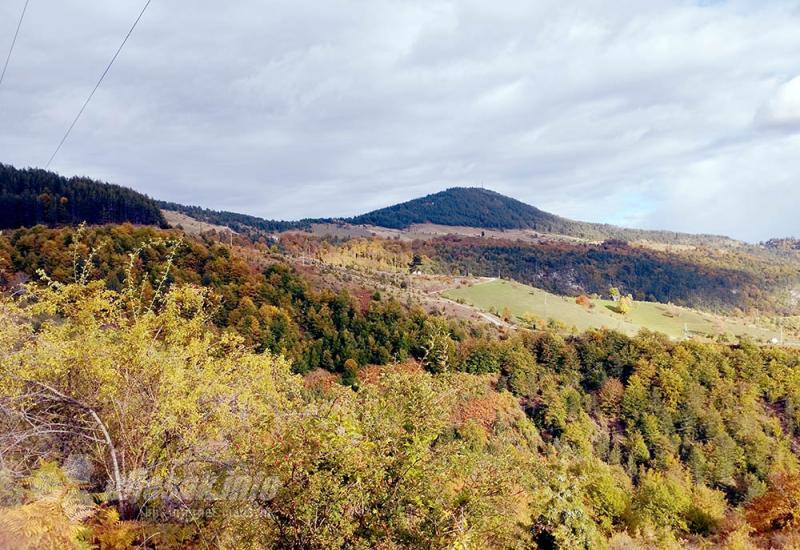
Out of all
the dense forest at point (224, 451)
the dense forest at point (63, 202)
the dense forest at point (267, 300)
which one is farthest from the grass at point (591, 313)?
the dense forest at point (224, 451)

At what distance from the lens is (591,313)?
11894 cm

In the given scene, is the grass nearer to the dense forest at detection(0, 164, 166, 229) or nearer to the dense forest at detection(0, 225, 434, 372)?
the dense forest at detection(0, 225, 434, 372)

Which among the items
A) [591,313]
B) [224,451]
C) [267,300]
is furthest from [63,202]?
[224,451]

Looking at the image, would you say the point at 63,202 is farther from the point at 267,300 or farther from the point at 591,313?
the point at 591,313

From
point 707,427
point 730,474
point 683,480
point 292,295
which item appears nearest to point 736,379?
point 707,427

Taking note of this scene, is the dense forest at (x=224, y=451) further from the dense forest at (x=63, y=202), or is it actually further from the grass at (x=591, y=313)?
the dense forest at (x=63, y=202)

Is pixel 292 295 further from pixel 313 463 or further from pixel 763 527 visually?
pixel 313 463

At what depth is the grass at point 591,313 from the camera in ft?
357

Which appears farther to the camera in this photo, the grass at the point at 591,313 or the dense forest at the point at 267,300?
the grass at the point at 591,313

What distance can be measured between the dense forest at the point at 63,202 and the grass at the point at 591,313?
259ft

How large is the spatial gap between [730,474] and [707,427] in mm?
8331

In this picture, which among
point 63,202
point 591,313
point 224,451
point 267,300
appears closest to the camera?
point 224,451

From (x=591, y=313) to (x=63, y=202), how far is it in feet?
401

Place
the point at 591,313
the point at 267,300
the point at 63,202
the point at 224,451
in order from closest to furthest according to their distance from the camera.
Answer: the point at 224,451 < the point at 267,300 < the point at 63,202 < the point at 591,313
